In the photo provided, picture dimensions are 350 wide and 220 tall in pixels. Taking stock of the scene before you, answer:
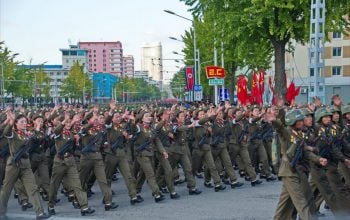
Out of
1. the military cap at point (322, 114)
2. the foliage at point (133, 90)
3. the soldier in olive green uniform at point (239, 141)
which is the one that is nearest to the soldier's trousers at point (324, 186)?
the military cap at point (322, 114)

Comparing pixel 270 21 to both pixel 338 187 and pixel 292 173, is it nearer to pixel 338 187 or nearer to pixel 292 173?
pixel 338 187

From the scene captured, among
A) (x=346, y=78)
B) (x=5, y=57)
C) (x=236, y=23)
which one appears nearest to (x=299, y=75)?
(x=346, y=78)

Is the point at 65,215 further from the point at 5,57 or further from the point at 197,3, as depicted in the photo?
the point at 5,57

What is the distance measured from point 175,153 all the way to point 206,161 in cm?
77

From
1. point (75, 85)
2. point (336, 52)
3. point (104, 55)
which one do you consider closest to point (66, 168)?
point (336, 52)

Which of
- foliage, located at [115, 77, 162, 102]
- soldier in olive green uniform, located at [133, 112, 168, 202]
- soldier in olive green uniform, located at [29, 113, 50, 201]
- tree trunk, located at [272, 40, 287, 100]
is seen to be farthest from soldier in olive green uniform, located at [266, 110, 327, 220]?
foliage, located at [115, 77, 162, 102]

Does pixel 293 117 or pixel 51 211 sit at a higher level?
pixel 293 117

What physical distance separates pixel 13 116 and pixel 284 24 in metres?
14.1

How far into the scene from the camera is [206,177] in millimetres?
12852

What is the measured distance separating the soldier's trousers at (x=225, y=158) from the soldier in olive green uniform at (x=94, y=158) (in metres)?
3.09

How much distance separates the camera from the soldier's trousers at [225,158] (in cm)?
1248

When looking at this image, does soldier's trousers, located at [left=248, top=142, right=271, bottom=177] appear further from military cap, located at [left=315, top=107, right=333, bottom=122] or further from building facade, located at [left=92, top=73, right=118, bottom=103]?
A: building facade, located at [left=92, top=73, right=118, bottom=103]

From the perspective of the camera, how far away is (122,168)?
10.9 m

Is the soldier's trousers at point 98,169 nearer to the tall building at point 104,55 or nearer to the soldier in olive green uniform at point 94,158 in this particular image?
the soldier in olive green uniform at point 94,158
